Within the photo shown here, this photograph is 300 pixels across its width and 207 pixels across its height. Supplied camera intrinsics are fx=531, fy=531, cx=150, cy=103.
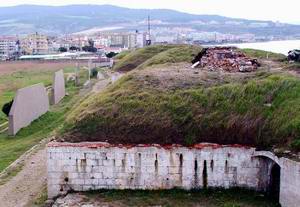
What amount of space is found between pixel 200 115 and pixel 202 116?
81 millimetres

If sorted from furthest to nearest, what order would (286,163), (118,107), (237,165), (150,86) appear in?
(150,86) < (118,107) < (237,165) < (286,163)

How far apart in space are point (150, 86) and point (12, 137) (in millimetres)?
11425

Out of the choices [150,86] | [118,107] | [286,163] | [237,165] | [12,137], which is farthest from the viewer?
[12,137]

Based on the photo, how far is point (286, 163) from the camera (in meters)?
14.1

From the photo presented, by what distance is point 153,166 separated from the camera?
16.0m

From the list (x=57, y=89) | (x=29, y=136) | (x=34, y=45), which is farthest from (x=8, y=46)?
(x=29, y=136)

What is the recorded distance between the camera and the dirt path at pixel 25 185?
1673cm

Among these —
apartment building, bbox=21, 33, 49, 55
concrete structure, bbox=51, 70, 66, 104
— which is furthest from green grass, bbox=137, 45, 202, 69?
apartment building, bbox=21, 33, 49, 55

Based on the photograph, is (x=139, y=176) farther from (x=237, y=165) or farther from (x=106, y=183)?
(x=237, y=165)

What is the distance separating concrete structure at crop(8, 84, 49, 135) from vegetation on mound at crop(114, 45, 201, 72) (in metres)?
6.49

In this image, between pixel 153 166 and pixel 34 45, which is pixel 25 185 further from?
pixel 34 45

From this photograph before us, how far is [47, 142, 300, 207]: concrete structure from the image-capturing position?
51.9 ft

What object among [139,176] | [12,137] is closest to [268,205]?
[139,176]

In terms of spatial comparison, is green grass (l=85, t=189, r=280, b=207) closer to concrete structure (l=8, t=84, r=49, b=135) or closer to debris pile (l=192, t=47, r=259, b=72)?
debris pile (l=192, t=47, r=259, b=72)
